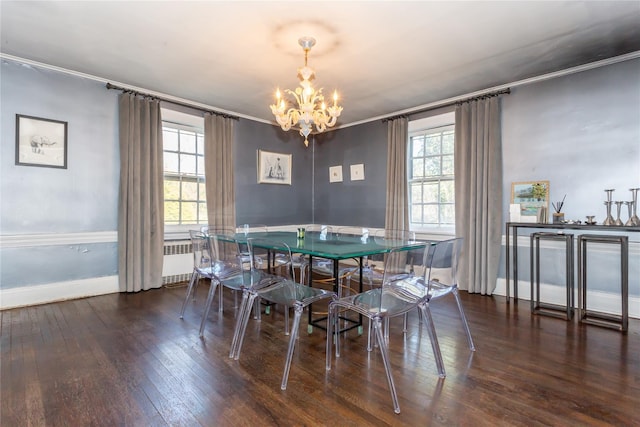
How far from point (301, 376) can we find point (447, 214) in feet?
10.7

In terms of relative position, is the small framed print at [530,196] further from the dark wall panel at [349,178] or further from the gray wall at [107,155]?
the dark wall panel at [349,178]

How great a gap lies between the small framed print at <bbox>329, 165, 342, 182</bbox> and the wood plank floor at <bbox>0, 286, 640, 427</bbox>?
3.23m

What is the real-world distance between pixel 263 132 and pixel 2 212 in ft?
11.0

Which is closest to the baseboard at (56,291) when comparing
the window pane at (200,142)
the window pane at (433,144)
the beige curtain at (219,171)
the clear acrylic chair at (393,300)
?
the beige curtain at (219,171)

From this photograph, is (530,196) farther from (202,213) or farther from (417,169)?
(202,213)

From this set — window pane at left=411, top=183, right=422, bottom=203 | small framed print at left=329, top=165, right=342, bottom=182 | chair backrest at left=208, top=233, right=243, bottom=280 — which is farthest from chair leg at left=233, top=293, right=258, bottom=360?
small framed print at left=329, top=165, right=342, bottom=182

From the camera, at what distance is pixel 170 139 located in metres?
4.40

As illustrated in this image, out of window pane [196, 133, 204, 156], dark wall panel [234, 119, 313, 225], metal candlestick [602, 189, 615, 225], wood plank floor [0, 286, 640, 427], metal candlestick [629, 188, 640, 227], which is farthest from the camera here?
dark wall panel [234, 119, 313, 225]

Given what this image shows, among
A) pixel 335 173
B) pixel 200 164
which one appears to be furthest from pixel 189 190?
pixel 335 173

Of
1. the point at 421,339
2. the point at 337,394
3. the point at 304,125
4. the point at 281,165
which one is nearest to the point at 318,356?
the point at 337,394

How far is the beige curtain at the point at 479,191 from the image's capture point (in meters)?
3.80

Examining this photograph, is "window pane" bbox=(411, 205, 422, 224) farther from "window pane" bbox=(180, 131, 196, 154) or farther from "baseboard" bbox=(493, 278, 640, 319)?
"window pane" bbox=(180, 131, 196, 154)

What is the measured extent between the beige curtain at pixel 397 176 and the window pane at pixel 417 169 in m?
0.21

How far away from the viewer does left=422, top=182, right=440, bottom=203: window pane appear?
4.55 m
